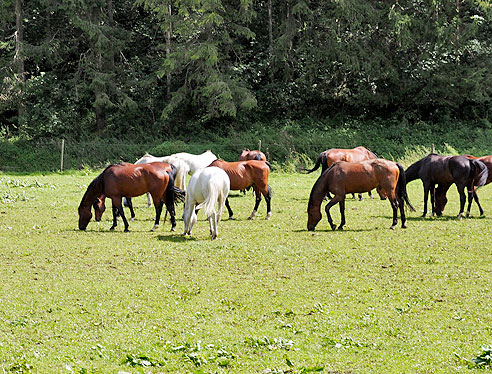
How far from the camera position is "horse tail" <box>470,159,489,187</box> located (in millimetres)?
Answer: 17188

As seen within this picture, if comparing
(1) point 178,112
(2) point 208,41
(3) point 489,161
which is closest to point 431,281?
(3) point 489,161

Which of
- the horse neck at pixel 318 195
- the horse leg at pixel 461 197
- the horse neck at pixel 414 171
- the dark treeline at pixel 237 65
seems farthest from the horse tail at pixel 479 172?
the dark treeline at pixel 237 65

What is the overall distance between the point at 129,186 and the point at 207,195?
2509 mm

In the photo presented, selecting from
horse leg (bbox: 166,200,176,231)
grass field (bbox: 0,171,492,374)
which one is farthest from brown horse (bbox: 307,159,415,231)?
horse leg (bbox: 166,200,176,231)

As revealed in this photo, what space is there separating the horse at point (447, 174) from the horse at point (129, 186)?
274 inches

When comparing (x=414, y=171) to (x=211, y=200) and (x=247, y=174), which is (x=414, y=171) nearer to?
(x=247, y=174)

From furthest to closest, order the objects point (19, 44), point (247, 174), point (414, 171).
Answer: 1. point (19, 44)
2. point (414, 171)
3. point (247, 174)

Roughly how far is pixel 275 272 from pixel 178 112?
1192 inches

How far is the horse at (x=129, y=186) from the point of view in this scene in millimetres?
15758

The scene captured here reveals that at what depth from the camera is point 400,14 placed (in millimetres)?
37312

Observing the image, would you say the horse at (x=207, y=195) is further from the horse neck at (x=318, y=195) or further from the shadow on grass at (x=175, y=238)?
the horse neck at (x=318, y=195)

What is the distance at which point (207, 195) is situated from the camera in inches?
563

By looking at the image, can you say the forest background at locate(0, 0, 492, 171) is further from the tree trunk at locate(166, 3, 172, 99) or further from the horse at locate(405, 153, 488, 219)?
the horse at locate(405, 153, 488, 219)

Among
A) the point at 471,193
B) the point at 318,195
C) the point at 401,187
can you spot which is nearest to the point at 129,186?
the point at 318,195
